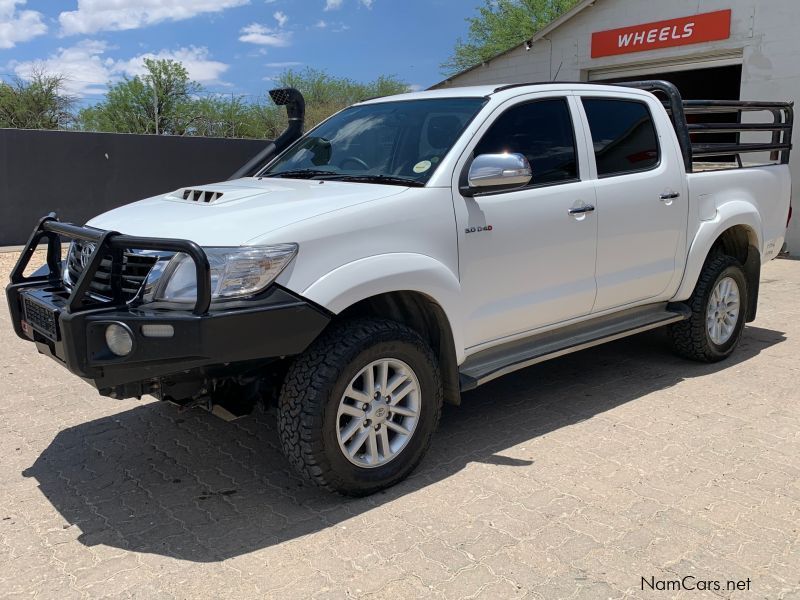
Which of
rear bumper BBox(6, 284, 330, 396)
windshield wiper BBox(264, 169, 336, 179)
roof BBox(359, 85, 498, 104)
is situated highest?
roof BBox(359, 85, 498, 104)

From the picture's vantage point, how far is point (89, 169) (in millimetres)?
14703

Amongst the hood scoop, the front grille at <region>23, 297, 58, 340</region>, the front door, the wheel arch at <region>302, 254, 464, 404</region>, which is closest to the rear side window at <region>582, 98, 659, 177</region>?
the front door

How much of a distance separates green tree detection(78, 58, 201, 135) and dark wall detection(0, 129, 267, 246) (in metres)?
17.9

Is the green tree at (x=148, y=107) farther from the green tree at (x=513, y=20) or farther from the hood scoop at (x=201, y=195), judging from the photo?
the hood scoop at (x=201, y=195)

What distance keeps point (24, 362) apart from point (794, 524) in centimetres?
549

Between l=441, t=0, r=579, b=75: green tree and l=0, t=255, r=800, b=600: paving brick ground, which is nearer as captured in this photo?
l=0, t=255, r=800, b=600: paving brick ground

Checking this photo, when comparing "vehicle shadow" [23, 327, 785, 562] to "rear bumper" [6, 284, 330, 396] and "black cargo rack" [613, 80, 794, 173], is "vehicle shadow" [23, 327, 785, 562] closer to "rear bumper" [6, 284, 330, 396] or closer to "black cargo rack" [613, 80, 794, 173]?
"rear bumper" [6, 284, 330, 396]

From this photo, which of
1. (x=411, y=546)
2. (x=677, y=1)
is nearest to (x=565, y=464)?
(x=411, y=546)

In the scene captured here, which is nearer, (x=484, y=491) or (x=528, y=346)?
(x=484, y=491)

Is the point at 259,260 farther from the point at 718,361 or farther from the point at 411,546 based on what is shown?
the point at 718,361

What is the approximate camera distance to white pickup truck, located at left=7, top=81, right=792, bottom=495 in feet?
10.3

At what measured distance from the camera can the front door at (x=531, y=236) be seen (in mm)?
3937

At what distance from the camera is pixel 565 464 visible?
398 cm

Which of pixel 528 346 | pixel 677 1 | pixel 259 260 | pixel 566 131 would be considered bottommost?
pixel 528 346
